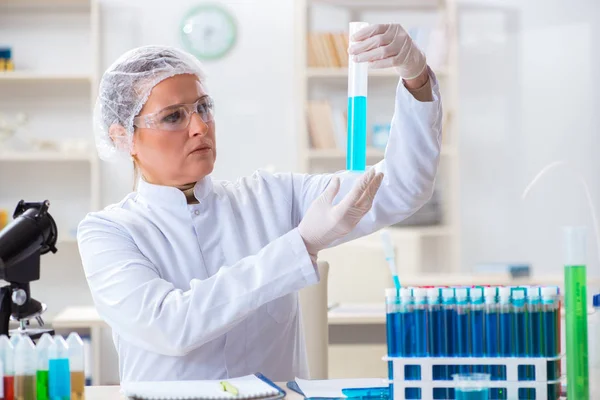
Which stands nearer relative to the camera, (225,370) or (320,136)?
(225,370)

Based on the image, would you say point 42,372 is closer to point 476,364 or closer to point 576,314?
point 476,364

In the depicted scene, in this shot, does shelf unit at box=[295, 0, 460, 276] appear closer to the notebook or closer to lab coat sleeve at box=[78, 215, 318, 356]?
lab coat sleeve at box=[78, 215, 318, 356]

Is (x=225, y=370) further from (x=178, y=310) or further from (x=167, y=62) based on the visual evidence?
(x=167, y=62)

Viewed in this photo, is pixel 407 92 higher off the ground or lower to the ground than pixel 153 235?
higher

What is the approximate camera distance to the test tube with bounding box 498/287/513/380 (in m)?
1.21

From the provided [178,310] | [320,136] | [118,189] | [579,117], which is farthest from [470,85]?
[178,310]

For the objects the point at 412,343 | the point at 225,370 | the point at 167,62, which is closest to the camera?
the point at 412,343

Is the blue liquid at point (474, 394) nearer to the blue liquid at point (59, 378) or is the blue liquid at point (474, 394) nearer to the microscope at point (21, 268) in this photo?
the blue liquid at point (59, 378)

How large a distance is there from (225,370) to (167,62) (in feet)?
2.12

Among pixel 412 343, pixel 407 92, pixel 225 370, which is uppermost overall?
pixel 407 92

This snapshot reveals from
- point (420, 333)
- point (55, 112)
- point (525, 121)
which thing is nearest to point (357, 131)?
point (420, 333)

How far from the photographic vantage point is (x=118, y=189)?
4863 millimetres

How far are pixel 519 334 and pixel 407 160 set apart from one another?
22.6 inches

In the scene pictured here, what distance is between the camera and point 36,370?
1267 millimetres
